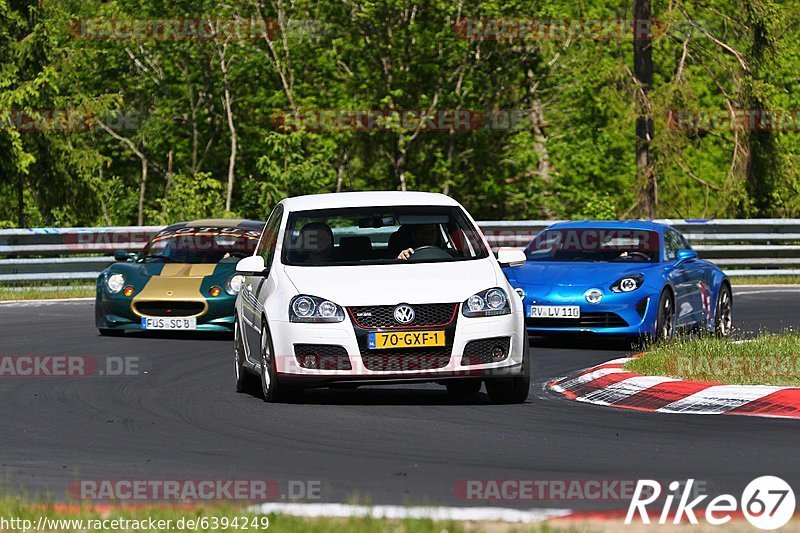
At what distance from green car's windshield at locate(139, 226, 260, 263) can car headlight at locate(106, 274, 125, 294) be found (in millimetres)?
703

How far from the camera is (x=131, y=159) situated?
41.8 m

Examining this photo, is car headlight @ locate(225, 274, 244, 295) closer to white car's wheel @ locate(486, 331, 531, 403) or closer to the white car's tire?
the white car's tire

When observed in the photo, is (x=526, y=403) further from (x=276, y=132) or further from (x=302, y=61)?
(x=302, y=61)

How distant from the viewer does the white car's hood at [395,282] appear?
36.9 feet

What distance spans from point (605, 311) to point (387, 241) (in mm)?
3724

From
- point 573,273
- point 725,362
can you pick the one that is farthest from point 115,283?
point 725,362

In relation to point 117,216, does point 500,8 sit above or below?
above


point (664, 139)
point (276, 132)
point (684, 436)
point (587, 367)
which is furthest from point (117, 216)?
point (684, 436)

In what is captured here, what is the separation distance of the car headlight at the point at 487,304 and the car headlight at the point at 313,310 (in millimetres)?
868

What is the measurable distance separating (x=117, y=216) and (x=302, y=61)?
19.6ft

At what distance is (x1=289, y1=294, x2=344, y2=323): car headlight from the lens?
11258mm

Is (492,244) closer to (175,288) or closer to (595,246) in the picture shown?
(595,246)

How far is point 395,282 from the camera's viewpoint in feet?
37.4

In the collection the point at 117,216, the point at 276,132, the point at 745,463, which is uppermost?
the point at 745,463
